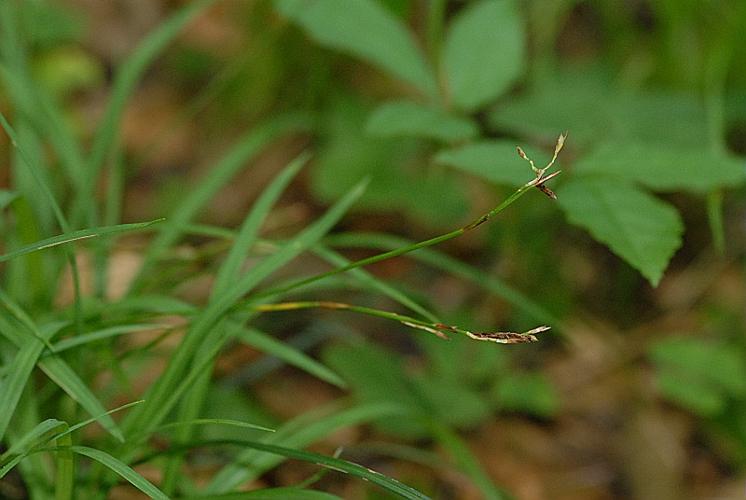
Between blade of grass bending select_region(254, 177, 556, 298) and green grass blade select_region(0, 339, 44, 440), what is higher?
blade of grass bending select_region(254, 177, 556, 298)

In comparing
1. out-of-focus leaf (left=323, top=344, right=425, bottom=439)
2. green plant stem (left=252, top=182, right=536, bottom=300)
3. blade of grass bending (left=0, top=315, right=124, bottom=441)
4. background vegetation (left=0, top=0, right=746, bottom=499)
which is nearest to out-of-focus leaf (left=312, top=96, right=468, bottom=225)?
background vegetation (left=0, top=0, right=746, bottom=499)

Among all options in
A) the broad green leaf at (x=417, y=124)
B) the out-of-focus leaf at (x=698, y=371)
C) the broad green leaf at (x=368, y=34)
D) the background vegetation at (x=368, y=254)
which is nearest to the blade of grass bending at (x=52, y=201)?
the background vegetation at (x=368, y=254)

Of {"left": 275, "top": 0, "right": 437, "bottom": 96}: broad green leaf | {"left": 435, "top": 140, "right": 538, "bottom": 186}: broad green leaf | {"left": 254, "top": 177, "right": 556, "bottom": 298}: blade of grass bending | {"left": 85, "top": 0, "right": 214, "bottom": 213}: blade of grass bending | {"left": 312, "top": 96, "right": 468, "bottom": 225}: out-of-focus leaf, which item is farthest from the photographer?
{"left": 312, "top": 96, "right": 468, "bottom": 225}: out-of-focus leaf

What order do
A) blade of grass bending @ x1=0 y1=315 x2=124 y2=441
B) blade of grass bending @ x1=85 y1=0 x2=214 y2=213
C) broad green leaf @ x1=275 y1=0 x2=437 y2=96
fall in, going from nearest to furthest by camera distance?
1. blade of grass bending @ x1=0 y1=315 x2=124 y2=441
2. blade of grass bending @ x1=85 y1=0 x2=214 y2=213
3. broad green leaf @ x1=275 y1=0 x2=437 y2=96

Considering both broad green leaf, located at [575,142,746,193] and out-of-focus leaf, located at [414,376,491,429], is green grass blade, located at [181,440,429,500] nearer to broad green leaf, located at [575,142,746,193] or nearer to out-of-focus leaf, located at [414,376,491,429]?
broad green leaf, located at [575,142,746,193]

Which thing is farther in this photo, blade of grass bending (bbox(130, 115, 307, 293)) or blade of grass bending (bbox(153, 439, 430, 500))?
blade of grass bending (bbox(130, 115, 307, 293))

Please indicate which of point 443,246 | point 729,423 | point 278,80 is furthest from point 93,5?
point 729,423

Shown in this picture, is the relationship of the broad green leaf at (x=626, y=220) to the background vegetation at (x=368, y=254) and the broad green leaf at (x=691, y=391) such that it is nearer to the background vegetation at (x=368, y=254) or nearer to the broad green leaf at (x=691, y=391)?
the background vegetation at (x=368, y=254)

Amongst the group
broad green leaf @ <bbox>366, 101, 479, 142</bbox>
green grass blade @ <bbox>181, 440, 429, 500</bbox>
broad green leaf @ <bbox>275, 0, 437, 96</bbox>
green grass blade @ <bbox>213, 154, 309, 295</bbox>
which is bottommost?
green grass blade @ <bbox>181, 440, 429, 500</bbox>

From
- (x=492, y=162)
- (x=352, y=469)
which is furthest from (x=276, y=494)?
(x=492, y=162)
